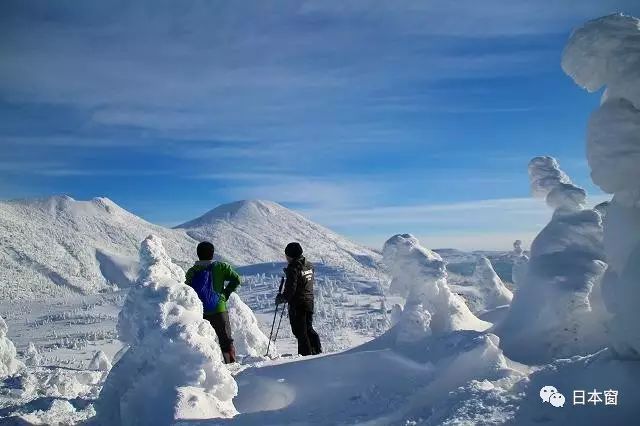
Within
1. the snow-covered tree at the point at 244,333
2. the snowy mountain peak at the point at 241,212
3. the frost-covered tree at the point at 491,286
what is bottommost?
the snow-covered tree at the point at 244,333

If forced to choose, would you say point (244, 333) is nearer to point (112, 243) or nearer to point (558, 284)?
point (558, 284)

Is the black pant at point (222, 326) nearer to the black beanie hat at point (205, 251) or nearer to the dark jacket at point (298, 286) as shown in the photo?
the black beanie hat at point (205, 251)

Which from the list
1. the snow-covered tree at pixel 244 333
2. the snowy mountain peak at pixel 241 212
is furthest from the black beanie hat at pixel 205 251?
the snowy mountain peak at pixel 241 212

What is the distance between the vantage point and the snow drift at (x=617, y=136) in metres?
5.38

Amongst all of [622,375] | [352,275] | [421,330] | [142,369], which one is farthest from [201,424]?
[352,275]

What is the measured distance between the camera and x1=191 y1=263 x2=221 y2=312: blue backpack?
28.7ft

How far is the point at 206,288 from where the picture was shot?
8781 mm

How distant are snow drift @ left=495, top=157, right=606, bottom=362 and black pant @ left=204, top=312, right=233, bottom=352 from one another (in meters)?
5.08

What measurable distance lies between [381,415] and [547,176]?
795 cm

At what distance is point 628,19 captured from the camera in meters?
5.57

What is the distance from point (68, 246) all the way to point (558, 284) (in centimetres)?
9417

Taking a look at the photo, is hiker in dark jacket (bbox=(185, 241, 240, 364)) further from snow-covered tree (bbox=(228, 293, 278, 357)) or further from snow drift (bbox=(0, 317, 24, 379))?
snow-covered tree (bbox=(228, 293, 278, 357))

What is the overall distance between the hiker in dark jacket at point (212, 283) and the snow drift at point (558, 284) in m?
5.21

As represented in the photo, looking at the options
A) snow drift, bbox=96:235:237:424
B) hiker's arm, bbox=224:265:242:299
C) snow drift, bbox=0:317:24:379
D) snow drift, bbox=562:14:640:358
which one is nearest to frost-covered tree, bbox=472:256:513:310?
hiker's arm, bbox=224:265:242:299
